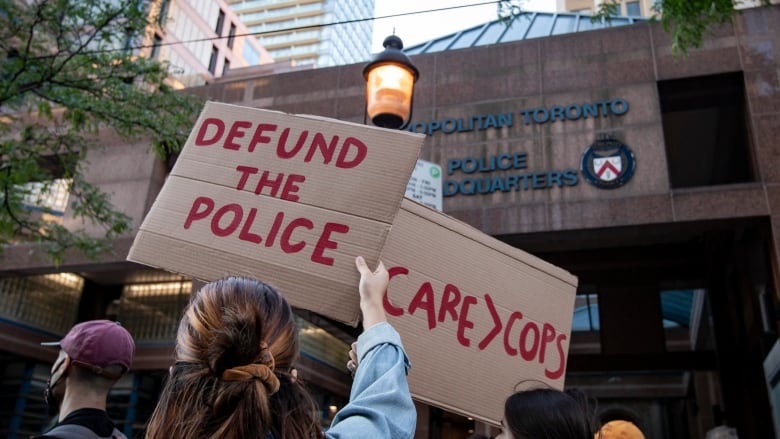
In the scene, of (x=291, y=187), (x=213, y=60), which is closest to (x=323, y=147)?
(x=291, y=187)

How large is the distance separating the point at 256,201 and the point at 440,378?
1.00 metres

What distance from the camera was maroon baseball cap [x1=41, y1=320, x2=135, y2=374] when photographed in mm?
2645

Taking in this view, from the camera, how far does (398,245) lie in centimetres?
256

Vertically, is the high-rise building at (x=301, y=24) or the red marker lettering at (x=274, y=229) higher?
the high-rise building at (x=301, y=24)

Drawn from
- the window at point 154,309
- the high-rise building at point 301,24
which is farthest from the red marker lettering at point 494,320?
the high-rise building at point 301,24

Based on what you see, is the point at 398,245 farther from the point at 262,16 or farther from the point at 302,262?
the point at 262,16

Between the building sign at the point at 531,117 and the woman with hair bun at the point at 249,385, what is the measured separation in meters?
9.08

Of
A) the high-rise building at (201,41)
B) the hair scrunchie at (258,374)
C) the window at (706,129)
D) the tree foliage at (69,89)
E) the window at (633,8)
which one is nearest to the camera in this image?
the hair scrunchie at (258,374)

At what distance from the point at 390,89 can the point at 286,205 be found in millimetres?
3703

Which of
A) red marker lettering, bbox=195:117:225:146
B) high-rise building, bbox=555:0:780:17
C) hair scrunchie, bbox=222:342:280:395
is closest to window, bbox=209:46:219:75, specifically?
high-rise building, bbox=555:0:780:17

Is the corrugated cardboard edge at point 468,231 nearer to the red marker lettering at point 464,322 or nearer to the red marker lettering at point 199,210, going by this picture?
the red marker lettering at point 464,322

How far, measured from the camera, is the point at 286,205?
8.33 feet

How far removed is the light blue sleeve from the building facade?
27.3ft

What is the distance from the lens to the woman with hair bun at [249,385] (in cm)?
119
